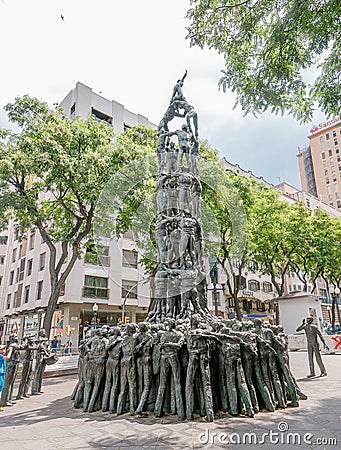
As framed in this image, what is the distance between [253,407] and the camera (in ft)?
21.4

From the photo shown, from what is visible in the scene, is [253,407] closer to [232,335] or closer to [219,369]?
[219,369]

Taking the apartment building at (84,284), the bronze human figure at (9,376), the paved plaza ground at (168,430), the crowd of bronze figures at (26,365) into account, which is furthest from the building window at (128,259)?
the paved plaza ground at (168,430)

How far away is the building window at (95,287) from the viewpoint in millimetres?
29672

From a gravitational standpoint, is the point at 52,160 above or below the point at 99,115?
below

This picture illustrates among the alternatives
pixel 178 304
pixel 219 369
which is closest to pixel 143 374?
pixel 219 369

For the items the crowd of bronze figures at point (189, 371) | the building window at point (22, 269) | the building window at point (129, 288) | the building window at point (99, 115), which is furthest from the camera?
the building window at point (22, 269)

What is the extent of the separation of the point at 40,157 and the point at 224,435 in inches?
518

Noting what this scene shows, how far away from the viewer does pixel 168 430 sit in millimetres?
5676

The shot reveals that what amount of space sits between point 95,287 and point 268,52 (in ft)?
85.1

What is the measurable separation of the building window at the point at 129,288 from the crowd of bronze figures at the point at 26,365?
68.1 ft

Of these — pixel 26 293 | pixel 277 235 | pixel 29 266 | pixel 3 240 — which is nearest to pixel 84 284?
pixel 26 293

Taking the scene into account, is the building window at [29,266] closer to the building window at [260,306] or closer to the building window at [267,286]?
the building window at [260,306]

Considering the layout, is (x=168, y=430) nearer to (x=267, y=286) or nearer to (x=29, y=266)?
(x=29, y=266)

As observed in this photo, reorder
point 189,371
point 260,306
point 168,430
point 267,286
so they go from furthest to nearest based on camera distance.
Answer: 1. point 267,286
2. point 260,306
3. point 189,371
4. point 168,430
